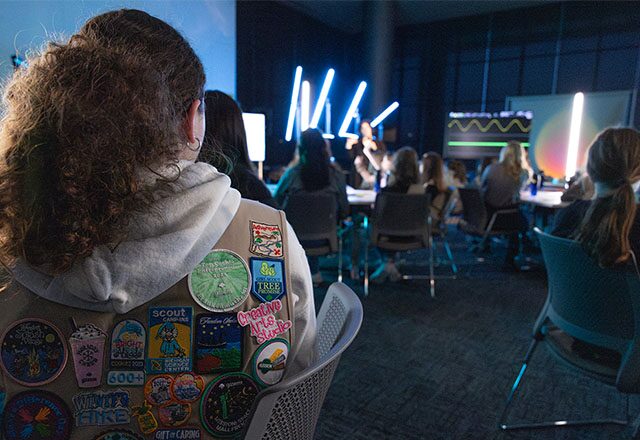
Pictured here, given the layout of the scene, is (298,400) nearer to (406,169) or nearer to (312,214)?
(312,214)

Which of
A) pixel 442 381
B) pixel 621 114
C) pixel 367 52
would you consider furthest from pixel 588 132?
pixel 442 381

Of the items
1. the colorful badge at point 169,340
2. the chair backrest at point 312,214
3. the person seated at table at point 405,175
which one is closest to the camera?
the colorful badge at point 169,340

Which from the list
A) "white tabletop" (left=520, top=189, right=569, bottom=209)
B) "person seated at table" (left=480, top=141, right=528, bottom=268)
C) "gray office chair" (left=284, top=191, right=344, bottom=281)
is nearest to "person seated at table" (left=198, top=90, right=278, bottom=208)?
"gray office chair" (left=284, top=191, right=344, bottom=281)

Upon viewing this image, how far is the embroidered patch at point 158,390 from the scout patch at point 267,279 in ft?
0.66

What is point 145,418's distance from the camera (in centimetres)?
69

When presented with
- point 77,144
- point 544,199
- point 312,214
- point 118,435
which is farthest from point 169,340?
point 544,199

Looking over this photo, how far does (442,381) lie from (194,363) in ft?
6.32

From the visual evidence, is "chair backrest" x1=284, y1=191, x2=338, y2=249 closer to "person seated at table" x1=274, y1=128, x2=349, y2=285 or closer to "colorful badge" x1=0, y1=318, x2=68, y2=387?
"person seated at table" x1=274, y1=128, x2=349, y2=285

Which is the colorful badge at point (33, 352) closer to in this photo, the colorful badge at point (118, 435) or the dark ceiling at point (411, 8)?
the colorful badge at point (118, 435)

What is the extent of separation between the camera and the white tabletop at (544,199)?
13.0 ft

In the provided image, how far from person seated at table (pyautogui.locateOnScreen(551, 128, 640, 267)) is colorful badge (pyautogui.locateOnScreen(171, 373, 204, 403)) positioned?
54.7 inches

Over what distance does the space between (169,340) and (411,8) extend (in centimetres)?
970

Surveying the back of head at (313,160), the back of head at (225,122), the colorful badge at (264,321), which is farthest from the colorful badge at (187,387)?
the back of head at (313,160)

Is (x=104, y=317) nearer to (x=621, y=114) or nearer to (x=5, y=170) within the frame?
(x=5, y=170)
